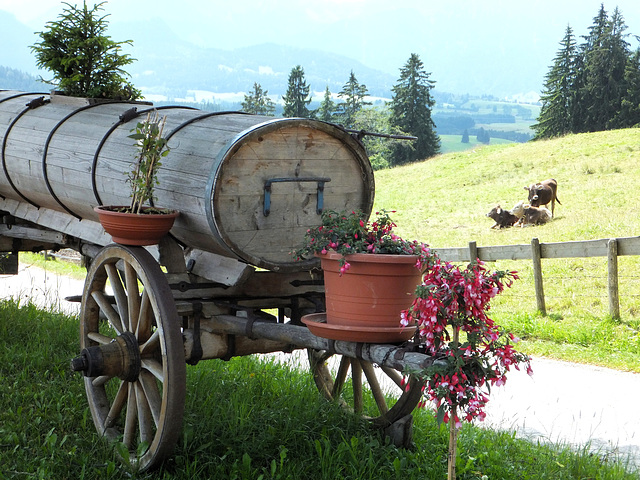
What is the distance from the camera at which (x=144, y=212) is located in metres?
3.85

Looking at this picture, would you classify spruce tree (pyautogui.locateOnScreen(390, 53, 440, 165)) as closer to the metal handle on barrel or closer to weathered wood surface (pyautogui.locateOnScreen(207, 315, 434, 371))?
the metal handle on barrel

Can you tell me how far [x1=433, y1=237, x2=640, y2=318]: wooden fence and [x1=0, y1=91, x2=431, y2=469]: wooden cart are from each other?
365cm

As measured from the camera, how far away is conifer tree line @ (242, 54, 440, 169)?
60.2 m

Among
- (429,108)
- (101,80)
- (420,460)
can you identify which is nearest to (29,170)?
(101,80)

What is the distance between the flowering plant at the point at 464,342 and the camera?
264 cm

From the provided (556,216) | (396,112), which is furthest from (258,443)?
(396,112)

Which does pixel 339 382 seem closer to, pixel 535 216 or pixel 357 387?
pixel 357 387

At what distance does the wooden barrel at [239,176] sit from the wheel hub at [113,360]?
67 centimetres

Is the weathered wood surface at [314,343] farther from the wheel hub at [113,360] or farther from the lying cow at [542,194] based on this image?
the lying cow at [542,194]

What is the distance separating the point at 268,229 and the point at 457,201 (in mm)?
21360

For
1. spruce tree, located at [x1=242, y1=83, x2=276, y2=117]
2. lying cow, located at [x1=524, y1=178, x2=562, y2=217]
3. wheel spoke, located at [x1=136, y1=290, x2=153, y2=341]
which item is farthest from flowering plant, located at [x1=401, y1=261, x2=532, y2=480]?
spruce tree, located at [x1=242, y1=83, x2=276, y2=117]

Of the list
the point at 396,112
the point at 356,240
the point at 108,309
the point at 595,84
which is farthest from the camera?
the point at 396,112

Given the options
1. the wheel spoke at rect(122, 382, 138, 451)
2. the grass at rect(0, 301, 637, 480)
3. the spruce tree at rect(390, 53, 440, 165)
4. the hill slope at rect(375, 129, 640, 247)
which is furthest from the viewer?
the spruce tree at rect(390, 53, 440, 165)

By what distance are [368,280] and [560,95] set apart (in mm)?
57462
